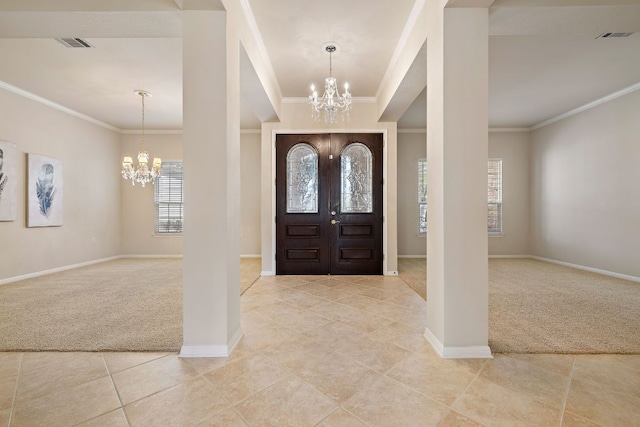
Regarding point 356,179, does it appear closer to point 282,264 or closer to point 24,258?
point 282,264

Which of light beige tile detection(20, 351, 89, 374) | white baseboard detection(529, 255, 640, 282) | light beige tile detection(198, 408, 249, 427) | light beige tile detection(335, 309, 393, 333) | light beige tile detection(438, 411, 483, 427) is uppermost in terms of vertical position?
white baseboard detection(529, 255, 640, 282)

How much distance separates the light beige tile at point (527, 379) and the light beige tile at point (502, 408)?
6 centimetres

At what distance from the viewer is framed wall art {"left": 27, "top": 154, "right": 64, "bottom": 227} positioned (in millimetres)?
4898

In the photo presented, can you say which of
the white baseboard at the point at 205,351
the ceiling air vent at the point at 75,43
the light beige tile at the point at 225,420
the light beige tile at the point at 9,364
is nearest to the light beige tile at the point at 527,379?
the light beige tile at the point at 225,420

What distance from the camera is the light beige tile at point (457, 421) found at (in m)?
1.50

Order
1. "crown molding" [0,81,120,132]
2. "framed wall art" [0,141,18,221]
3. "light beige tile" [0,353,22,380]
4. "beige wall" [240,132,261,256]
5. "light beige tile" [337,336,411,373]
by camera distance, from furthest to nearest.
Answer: "beige wall" [240,132,261,256] < "crown molding" [0,81,120,132] < "framed wall art" [0,141,18,221] < "light beige tile" [337,336,411,373] < "light beige tile" [0,353,22,380]

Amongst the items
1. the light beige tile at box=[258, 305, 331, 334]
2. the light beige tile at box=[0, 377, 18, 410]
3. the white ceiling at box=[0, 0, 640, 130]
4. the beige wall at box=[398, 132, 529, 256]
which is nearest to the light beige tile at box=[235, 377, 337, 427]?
the light beige tile at box=[258, 305, 331, 334]

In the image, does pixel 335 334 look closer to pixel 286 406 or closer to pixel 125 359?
pixel 286 406

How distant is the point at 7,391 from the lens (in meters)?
1.79

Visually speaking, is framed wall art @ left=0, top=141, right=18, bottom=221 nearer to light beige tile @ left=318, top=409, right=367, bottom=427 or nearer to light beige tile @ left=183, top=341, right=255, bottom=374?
light beige tile @ left=183, top=341, right=255, bottom=374

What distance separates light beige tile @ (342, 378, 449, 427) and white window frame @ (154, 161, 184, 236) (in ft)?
21.5

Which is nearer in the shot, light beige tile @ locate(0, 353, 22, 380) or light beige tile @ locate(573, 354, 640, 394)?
light beige tile @ locate(573, 354, 640, 394)

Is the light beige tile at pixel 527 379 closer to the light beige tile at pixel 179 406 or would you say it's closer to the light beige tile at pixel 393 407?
the light beige tile at pixel 393 407

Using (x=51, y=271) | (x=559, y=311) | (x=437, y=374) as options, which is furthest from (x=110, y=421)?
(x=51, y=271)
